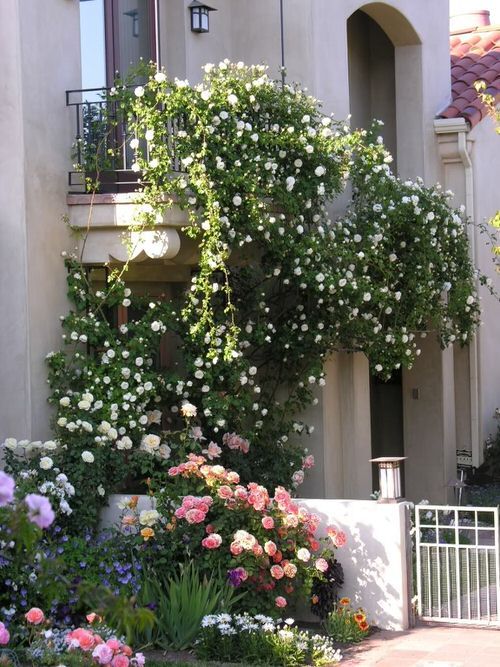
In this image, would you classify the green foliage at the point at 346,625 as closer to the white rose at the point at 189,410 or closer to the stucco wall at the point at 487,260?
the white rose at the point at 189,410

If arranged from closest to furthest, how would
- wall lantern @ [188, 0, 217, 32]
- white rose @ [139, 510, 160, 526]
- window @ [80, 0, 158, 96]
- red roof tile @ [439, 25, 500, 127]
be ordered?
white rose @ [139, 510, 160, 526] < window @ [80, 0, 158, 96] < wall lantern @ [188, 0, 217, 32] < red roof tile @ [439, 25, 500, 127]

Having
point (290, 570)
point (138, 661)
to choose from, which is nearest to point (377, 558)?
point (290, 570)

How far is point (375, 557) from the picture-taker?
9367 millimetres

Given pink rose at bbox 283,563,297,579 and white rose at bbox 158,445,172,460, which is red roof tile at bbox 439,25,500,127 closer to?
white rose at bbox 158,445,172,460

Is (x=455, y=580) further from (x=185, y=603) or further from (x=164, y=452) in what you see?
(x=164, y=452)

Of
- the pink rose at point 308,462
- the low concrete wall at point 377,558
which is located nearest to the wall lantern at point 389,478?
the low concrete wall at point 377,558

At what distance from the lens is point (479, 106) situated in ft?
50.1

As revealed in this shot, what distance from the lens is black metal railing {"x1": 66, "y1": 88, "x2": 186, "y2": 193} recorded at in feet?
33.3

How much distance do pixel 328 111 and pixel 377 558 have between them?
17.3 feet

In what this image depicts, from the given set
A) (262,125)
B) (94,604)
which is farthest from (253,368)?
(94,604)

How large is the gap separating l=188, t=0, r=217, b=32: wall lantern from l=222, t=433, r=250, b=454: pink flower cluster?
420cm

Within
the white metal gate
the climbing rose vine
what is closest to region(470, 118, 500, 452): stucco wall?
the climbing rose vine

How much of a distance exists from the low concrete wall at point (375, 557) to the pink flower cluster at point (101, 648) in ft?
8.76

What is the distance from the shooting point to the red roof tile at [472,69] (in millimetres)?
15211
